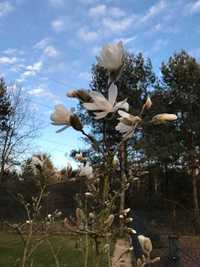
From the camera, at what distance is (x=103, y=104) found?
2.18 feet

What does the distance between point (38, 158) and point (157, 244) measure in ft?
23.6

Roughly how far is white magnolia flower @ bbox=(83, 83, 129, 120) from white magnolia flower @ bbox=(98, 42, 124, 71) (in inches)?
1.3

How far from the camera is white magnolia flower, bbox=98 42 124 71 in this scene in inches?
26.0

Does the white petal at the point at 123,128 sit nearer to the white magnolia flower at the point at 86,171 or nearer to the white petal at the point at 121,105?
the white petal at the point at 121,105

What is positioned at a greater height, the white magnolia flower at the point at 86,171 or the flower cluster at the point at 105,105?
the flower cluster at the point at 105,105

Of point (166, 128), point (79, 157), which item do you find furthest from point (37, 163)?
point (166, 128)

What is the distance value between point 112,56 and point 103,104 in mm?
74

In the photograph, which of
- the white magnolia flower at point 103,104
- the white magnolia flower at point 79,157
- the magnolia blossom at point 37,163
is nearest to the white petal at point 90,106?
the white magnolia flower at point 103,104

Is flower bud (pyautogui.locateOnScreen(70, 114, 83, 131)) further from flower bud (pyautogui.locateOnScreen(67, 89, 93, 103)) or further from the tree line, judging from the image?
the tree line

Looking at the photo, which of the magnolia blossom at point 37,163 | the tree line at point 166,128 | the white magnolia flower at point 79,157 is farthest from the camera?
the tree line at point 166,128

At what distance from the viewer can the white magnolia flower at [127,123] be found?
66 centimetres

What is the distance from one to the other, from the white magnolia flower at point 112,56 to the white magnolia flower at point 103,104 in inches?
1.3

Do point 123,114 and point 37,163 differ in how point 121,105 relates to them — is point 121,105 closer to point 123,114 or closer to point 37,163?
point 123,114

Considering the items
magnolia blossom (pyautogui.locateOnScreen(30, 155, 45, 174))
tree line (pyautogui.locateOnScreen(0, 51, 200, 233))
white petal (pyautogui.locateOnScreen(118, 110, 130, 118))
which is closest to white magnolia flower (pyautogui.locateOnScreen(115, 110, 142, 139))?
white petal (pyautogui.locateOnScreen(118, 110, 130, 118))
